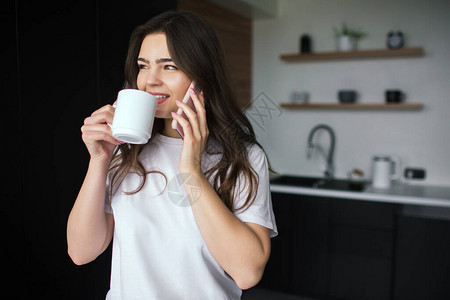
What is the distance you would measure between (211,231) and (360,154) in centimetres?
284

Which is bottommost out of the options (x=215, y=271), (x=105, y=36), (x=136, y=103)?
(x=215, y=271)

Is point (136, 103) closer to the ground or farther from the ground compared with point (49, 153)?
farther from the ground

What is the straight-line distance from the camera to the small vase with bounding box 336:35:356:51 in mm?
3393

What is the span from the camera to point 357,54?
336 centimetres

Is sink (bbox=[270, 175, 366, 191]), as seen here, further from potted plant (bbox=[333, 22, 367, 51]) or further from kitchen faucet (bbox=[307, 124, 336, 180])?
potted plant (bbox=[333, 22, 367, 51])

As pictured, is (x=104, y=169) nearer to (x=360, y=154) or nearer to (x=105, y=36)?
(x=105, y=36)

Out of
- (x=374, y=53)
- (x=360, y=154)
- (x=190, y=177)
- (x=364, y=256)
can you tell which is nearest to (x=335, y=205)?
(x=364, y=256)

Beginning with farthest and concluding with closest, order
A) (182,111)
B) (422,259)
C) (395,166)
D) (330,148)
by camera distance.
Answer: (330,148), (395,166), (422,259), (182,111)

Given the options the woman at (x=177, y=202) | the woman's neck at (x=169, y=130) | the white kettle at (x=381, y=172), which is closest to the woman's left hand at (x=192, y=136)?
the woman at (x=177, y=202)

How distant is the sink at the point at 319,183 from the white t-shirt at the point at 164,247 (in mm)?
2153

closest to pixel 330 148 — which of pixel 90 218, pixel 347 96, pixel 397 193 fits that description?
pixel 347 96

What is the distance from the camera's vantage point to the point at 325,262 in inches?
121

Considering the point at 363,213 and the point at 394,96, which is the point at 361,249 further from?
the point at 394,96

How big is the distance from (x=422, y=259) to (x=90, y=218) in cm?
248
